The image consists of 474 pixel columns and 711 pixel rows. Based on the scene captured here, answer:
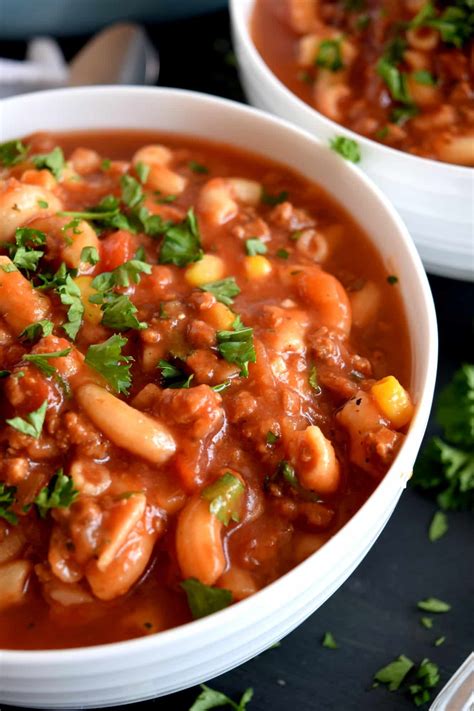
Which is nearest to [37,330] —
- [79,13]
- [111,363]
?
[111,363]

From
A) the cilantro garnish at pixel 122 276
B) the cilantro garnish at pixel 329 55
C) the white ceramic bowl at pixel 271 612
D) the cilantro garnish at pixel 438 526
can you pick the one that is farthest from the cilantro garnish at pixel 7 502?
the cilantro garnish at pixel 329 55

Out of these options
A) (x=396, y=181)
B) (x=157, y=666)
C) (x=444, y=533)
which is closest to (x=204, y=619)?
(x=157, y=666)

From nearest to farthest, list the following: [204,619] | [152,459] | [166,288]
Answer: [204,619] < [152,459] < [166,288]

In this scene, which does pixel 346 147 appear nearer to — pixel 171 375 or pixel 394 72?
pixel 394 72

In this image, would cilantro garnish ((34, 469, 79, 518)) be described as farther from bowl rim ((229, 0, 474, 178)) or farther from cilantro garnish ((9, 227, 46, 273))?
bowl rim ((229, 0, 474, 178))

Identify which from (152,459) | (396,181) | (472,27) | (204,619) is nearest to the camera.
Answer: (204,619)

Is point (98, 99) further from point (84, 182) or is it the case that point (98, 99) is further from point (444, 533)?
point (444, 533)
